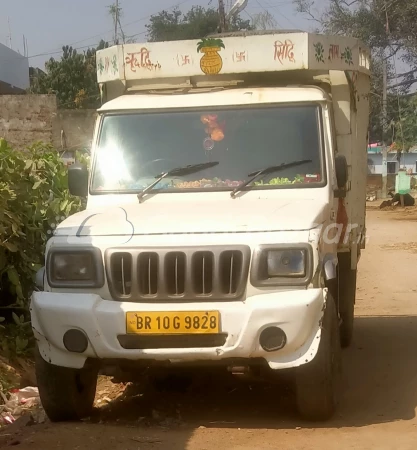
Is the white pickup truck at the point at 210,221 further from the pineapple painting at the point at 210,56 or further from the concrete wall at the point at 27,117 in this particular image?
the concrete wall at the point at 27,117

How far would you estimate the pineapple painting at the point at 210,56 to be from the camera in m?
6.92

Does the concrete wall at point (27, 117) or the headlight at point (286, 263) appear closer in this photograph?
the headlight at point (286, 263)

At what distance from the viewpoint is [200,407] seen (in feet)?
20.5

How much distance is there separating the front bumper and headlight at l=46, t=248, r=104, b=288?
9cm

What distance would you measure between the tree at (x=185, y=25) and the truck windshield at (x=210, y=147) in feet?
157

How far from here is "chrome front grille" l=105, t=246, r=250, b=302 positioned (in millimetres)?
5160

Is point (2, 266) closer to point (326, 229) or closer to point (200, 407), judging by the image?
point (200, 407)

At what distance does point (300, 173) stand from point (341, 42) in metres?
1.43

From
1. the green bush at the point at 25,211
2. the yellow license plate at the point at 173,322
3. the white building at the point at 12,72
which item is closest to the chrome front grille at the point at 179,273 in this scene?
the yellow license plate at the point at 173,322

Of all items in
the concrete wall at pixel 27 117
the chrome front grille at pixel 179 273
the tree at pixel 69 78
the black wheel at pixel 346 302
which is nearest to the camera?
the chrome front grille at pixel 179 273

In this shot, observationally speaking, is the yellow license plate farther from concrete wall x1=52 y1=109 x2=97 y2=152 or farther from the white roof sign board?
concrete wall x1=52 y1=109 x2=97 y2=152

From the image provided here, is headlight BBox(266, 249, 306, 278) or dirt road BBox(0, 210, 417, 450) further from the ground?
headlight BBox(266, 249, 306, 278)

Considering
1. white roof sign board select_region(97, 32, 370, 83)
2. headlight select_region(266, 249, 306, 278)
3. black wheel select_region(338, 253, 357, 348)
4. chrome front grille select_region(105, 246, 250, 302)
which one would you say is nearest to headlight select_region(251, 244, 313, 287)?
headlight select_region(266, 249, 306, 278)

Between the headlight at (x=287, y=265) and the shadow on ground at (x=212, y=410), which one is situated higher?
the headlight at (x=287, y=265)
